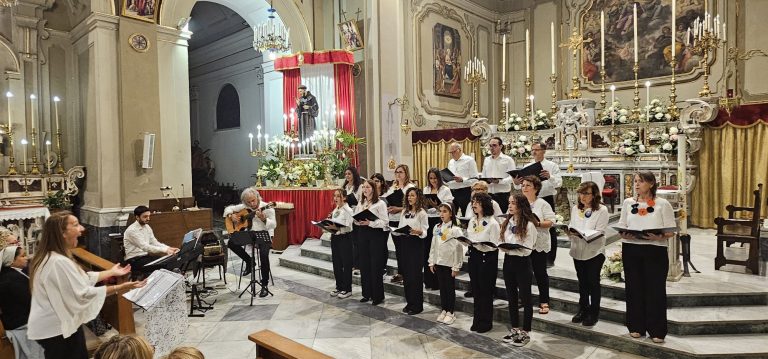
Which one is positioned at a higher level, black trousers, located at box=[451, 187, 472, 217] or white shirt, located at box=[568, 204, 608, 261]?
black trousers, located at box=[451, 187, 472, 217]

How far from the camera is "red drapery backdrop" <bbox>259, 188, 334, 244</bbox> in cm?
938

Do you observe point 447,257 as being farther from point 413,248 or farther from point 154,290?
point 154,290

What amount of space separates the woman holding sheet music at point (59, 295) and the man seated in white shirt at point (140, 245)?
2624 millimetres

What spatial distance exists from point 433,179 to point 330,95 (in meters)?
5.42

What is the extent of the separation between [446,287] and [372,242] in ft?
3.70

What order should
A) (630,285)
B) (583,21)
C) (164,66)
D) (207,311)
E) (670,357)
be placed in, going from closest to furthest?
1. (670,357)
2. (630,285)
3. (207,311)
4. (164,66)
5. (583,21)

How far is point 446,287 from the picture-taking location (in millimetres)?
5293

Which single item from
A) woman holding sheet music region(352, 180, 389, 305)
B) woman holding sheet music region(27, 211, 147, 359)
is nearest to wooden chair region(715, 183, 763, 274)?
woman holding sheet music region(352, 180, 389, 305)

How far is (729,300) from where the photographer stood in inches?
190

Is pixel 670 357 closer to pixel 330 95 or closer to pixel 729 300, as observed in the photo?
pixel 729 300

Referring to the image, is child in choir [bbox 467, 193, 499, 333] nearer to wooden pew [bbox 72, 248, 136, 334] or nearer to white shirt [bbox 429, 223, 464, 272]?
white shirt [bbox 429, 223, 464, 272]

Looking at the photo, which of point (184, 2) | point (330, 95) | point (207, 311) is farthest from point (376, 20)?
point (207, 311)

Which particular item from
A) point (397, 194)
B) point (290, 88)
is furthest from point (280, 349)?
point (290, 88)

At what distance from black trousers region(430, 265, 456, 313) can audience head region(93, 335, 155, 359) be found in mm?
3696
